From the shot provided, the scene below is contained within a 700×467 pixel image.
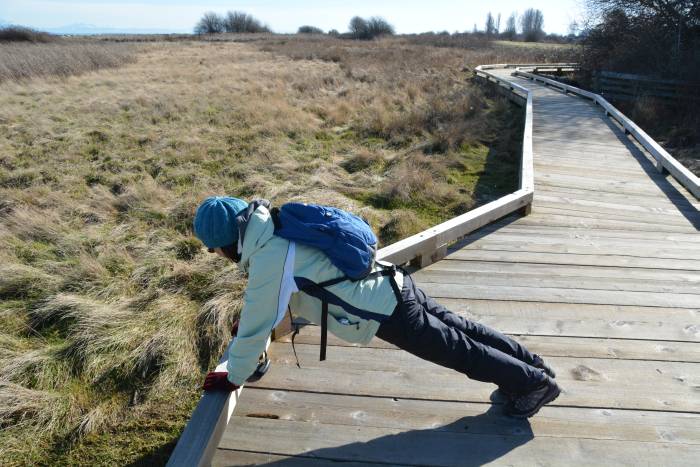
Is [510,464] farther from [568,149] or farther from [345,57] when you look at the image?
[345,57]

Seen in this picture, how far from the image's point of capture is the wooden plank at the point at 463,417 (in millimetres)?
2543

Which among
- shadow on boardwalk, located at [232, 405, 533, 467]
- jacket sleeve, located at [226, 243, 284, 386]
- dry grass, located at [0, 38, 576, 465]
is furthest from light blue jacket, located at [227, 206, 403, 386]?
dry grass, located at [0, 38, 576, 465]

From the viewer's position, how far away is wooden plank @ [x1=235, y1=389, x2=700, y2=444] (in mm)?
2543

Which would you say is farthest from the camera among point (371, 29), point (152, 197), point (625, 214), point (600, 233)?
point (371, 29)

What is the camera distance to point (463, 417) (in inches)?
106

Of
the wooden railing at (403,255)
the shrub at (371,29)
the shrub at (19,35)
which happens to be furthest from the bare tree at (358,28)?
the wooden railing at (403,255)

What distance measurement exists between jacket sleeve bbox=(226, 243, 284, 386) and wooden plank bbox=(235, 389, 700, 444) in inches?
28.8

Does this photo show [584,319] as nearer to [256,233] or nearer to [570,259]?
[570,259]

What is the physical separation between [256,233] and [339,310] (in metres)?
0.53

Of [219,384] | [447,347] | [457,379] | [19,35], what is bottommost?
[457,379]

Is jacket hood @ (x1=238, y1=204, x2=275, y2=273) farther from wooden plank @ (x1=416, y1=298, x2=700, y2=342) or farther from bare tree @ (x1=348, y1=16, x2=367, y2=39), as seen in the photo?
bare tree @ (x1=348, y1=16, x2=367, y2=39)

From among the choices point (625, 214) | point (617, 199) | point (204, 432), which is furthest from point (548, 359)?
point (617, 199)

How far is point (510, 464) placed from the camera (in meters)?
2.38

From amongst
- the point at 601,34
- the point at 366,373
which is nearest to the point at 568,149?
the point at 366,373
